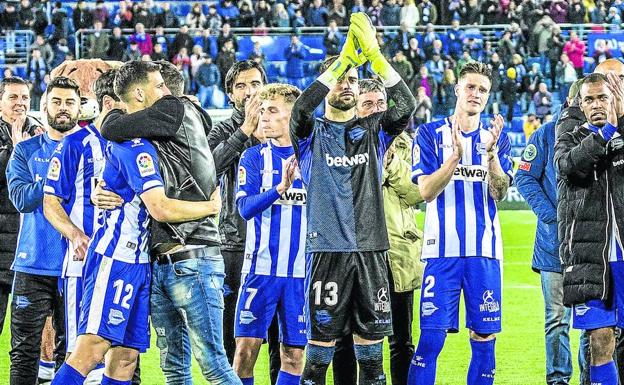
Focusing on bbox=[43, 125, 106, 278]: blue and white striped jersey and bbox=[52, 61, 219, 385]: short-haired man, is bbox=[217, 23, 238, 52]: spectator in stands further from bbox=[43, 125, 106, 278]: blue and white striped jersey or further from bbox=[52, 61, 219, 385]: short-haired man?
bbox=[52, 61, 219, 385]: short-haired man

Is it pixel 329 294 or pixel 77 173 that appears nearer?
pixel 329 294

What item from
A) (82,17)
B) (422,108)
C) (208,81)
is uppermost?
(82,17)

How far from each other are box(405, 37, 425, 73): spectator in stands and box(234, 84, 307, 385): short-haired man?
20692 millimetres

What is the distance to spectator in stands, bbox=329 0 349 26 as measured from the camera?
28.1 metres

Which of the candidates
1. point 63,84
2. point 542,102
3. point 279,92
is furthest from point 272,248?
point 542,102

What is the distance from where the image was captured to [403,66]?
85.7ft

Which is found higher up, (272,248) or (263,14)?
(263,14)

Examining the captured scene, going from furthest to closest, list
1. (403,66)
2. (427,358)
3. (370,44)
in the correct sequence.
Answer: (403,66), (427,358), (370,44)

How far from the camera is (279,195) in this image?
20.7ft

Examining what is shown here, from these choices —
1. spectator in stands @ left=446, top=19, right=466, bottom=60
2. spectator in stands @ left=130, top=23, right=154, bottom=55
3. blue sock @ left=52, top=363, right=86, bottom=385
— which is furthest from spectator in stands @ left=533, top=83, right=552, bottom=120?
blue sock @ left=52, top=363, right=86, bottom=385

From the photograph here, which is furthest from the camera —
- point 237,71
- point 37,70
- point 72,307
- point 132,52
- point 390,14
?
point 390,14

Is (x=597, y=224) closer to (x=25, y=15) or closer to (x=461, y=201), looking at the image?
(x=461, y=201)

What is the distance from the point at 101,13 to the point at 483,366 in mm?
22163

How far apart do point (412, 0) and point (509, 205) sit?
9193 millimetres
